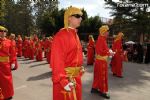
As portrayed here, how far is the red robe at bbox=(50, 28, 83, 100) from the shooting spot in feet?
16.3

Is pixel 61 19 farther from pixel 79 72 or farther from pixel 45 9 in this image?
pixel 79 72

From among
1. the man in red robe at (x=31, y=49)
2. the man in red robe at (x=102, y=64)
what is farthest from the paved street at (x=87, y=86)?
the man in red robe at (x=31, y=49)

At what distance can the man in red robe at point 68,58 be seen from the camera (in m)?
5.03

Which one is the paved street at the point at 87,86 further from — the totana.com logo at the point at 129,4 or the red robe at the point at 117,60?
the totana.com logo at the point at 129,4

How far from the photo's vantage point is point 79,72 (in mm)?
5438

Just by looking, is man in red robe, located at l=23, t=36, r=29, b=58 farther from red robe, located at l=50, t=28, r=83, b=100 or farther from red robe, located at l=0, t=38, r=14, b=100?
red robe, located at l=50, t=28, r=83, b=100

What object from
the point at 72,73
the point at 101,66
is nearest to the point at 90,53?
the point at 101,66

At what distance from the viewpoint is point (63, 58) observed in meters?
5.10

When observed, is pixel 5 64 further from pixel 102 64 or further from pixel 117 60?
pixel 117 60

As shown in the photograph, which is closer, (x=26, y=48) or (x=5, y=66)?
(x=5, y=66)

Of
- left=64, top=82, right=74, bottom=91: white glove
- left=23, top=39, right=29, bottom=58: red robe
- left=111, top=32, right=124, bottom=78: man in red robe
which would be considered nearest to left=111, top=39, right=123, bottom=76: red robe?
left=111, top=32, right=124, bottom=78: man in red robe

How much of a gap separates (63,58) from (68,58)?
0.60 ft

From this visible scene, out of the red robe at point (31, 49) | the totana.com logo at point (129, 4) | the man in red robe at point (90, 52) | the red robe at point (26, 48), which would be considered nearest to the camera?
the man in red robe at point (90, 52)

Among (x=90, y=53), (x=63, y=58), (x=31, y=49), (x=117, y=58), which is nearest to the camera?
(x=63, y=58)
